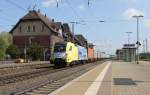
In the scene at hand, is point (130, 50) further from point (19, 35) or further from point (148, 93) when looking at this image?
point (148, 93)

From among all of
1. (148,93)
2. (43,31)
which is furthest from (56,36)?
(148,93)

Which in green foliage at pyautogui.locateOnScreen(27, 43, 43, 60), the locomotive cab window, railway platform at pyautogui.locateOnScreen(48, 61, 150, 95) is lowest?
railway platform at pyautogui.locateOnScreen(48, 61, 150, 95)

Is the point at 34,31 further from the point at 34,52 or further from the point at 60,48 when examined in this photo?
the point at 60,48

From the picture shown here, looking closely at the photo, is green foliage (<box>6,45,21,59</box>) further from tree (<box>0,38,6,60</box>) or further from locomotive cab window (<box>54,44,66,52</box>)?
locomotive cab window (<box>54,44,66,52</box>)

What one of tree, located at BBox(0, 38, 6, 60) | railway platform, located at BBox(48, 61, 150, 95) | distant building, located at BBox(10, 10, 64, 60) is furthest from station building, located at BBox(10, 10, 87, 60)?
railway platform, located at BBox(48, 61, 150, 95)

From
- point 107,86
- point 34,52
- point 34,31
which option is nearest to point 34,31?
point 34,31

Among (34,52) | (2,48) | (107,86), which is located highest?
(2,48)

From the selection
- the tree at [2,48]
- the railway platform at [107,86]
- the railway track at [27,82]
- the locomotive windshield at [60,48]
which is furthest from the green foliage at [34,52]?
the railway platform at [107,86]

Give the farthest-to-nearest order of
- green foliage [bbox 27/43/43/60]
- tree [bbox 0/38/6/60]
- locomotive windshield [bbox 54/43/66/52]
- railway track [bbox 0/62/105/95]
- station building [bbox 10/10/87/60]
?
station building [bbox 10/10/87/60] → green foliage [bbox 27/43/43/60] → tree [bbox 0/38/6/60] → locomotive windshield [bbox 54/43/66/52] → railway track [bbox 0/62/105/95]

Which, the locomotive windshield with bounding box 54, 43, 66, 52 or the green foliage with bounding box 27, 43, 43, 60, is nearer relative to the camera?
the locomotive windshield with bounding box 54, 43, 66, 52

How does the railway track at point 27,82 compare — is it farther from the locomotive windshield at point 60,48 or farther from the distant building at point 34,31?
the distant building at point 34,31

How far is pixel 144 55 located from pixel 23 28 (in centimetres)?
6981

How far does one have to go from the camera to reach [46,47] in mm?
111250

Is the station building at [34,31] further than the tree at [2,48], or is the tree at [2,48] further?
the station building at [34,31]
